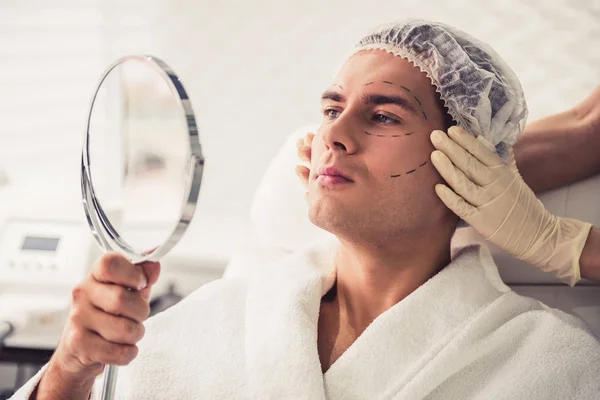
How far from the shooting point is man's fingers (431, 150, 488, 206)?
119 centimetres

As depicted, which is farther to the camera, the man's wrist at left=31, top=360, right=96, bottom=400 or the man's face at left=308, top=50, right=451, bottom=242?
the man's face at left=308, top=50, right=451, bottom=242

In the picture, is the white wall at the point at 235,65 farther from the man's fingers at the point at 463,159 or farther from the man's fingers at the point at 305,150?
the man's fingers at the point at 463,159

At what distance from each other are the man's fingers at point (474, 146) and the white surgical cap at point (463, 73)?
0.11ft

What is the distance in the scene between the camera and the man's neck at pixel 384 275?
1259 mm

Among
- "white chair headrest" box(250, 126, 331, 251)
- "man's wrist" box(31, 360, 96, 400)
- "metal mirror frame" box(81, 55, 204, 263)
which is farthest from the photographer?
"white chair headrest" box(250, 126, 331, 251)

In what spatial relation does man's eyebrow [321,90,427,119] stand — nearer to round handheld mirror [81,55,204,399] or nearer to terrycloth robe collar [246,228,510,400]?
terrycloth robe collar [246,228,510,400]

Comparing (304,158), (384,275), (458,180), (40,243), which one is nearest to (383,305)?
(384,275)

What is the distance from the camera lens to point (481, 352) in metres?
1.11

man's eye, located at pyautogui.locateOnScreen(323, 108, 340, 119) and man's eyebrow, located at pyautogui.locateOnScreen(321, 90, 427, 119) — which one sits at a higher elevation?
man's eyebrow, located at pyautogui.locateOnScreen(321, 90, 427, 119)

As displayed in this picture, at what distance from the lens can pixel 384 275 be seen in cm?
128

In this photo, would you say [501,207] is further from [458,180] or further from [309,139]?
[309,139]

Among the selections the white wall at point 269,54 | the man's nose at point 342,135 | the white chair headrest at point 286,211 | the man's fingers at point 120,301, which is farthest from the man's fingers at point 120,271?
the white wall at point 269,54

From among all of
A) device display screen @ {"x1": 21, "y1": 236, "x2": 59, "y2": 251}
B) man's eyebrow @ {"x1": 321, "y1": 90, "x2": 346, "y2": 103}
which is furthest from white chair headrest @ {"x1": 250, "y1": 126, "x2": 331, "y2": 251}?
device display screen @ {"x1": 21, "y1": 236, "x2": 59, "y2": 251}

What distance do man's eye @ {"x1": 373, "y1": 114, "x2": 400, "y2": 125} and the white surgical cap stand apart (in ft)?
0.37
